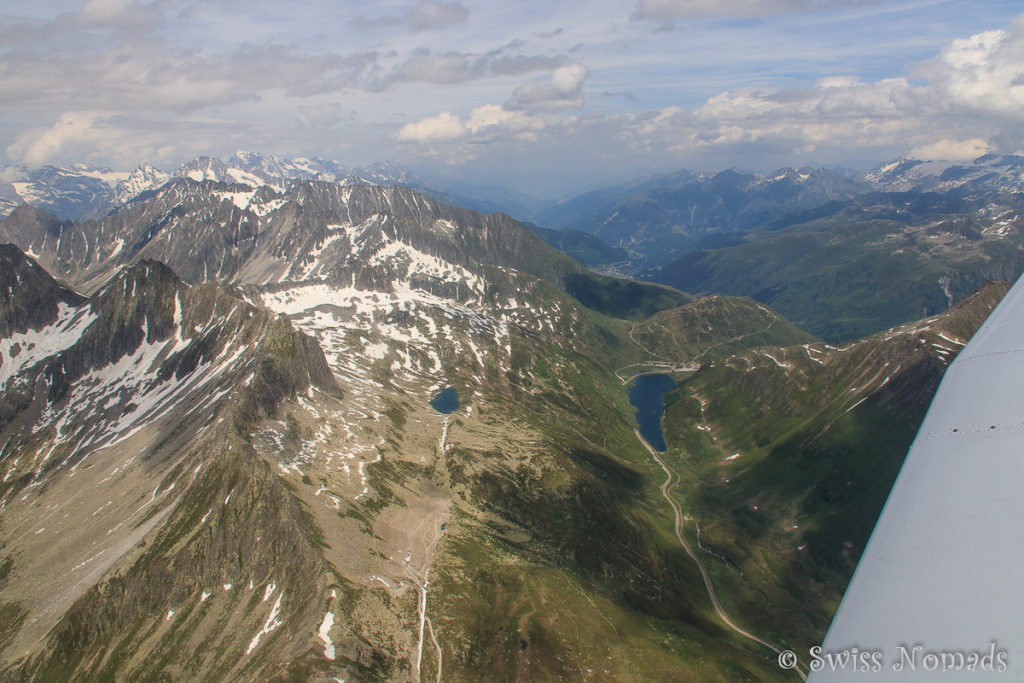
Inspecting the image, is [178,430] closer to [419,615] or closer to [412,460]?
[412,460]

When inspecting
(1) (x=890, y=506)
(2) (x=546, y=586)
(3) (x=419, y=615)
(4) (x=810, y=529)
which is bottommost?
(4) (x=810, y=529)

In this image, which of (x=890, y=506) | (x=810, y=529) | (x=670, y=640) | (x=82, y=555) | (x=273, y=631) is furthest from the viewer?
(x=810, y=529)

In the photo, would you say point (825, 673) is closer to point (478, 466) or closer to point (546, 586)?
point (546, 586)

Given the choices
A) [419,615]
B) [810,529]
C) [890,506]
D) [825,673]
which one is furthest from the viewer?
[810,529]

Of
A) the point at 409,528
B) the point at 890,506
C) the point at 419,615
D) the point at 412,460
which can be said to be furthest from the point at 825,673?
the point at 412,460

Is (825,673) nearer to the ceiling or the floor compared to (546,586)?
nearer to the ceiling

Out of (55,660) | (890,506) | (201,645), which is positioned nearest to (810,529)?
(201,645)

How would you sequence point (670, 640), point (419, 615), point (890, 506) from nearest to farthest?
1. point (890, 506)
2. point (419, 615)
3. point (670, 640)

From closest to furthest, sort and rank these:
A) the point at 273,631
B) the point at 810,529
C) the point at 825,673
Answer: the point at 825,673
the point at 273,631
the point at 810,529

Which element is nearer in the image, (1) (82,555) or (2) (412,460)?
(1) (82,555)
